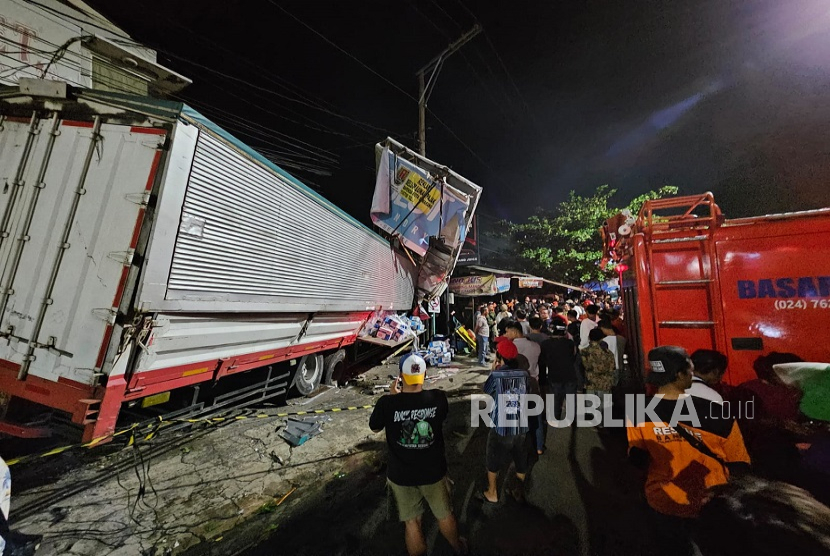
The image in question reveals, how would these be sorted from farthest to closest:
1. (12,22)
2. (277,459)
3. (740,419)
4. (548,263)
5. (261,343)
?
(548,263)
(12,22)
(261,343)
(277,459)
(740,419)

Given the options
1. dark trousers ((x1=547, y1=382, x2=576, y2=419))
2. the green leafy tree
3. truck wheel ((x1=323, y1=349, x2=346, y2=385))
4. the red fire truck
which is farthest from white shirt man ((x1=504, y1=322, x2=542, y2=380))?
the green leafy tree

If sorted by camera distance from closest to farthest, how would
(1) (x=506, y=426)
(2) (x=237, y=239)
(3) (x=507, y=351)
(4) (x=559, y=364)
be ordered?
(1) (x=506, y=426)
(3) (x=507, y=351)
(2) (x=237, y=239)
(4) (x=559, y=364)

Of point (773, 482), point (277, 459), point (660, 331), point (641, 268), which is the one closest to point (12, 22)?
point (277, 459)

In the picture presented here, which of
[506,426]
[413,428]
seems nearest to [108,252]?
[413,428]

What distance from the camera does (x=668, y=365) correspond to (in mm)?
1982

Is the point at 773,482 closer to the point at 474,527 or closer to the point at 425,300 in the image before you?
the point at 474,527

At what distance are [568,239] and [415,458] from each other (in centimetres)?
1895

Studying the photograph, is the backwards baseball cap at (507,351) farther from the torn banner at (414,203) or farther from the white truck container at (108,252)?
the torn banner at (414,203)

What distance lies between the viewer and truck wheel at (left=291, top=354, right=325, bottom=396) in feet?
20.2

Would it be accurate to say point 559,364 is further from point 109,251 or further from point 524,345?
point 109,251

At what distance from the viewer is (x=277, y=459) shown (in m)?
4.13

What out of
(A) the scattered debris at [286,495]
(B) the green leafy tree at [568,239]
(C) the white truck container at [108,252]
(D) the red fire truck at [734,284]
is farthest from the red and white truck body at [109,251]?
(B) the green leafy tree at [568,239]

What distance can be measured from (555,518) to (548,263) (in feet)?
57.6

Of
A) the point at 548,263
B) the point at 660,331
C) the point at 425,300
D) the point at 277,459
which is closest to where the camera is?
the point at 660,331
